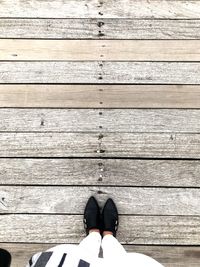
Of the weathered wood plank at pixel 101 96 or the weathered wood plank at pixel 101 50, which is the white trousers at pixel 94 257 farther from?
the weathered wood plank at pixel 101 50

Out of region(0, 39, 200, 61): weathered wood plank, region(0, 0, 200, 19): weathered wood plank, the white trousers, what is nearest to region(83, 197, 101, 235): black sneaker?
the white trousers

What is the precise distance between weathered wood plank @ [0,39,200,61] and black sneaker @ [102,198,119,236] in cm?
83

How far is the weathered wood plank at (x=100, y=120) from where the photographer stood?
7.35 feet

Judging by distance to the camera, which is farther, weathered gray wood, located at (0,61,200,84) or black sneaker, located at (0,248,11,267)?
weathered gray wood, located at (0,61,200,84)

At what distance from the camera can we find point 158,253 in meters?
1.99

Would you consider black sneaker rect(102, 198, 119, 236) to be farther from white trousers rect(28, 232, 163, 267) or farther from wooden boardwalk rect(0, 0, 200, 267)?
white trousers rect(28, 232, 163, 267)

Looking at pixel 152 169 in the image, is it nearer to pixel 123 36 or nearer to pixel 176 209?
pixel 176 209

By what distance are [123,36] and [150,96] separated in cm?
42

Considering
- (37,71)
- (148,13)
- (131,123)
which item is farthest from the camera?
(148,13)

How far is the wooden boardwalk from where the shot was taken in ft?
6.70

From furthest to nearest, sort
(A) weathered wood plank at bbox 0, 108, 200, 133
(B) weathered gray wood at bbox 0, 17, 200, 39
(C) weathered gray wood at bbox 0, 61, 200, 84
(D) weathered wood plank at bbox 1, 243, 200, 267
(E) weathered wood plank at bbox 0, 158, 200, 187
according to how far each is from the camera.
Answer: (B) weathered gray wood at bbox 0, 17, 200, 39
(C) weathered gray wood at bbox 0, 61, 200, 84
(A) weathered wood plank at bbox 0, 108, 200, 133
(E) weathered wood plank at bbox 0, 158, 200, 187
(D) weathered wood plank at bbox 1, 243, 200, 267

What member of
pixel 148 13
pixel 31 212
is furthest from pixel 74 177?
pixel 148 13

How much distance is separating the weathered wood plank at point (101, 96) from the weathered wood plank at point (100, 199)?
454 mm

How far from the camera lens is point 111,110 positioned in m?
2.28
